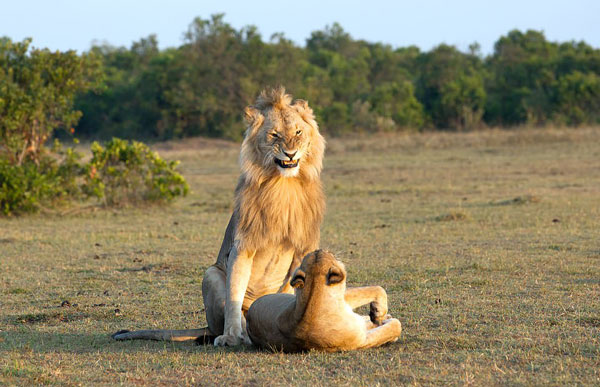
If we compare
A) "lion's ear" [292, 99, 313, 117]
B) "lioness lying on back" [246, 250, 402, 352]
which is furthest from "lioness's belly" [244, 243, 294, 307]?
"lion's ear" [292, 99, 313, 117]

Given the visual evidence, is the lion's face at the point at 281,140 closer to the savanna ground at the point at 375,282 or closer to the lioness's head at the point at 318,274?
the lioness's head at the point at 318,274

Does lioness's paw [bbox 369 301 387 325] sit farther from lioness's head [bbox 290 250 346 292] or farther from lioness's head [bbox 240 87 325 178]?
lioness's head [bbox 240 87 325 178]

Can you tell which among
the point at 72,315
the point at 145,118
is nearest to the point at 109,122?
the point at 145,118

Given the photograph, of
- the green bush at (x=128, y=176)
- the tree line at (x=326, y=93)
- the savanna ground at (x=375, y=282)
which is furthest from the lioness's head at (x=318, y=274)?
the tree line at (x=326, y=93)

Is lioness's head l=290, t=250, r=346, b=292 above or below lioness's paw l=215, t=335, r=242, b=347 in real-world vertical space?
above

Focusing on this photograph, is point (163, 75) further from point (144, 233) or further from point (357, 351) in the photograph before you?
point (357, 351)

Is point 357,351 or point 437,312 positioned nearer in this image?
point 357,351

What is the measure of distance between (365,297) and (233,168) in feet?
62.3

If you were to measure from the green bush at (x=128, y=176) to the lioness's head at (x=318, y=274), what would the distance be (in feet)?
35.6

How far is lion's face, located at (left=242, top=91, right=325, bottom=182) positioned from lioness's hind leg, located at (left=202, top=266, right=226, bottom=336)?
77 cm

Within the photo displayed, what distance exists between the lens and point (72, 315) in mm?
6473

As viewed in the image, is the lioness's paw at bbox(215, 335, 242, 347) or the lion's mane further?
the lion's mane

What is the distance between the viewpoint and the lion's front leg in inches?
204

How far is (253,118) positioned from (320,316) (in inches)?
61.6
